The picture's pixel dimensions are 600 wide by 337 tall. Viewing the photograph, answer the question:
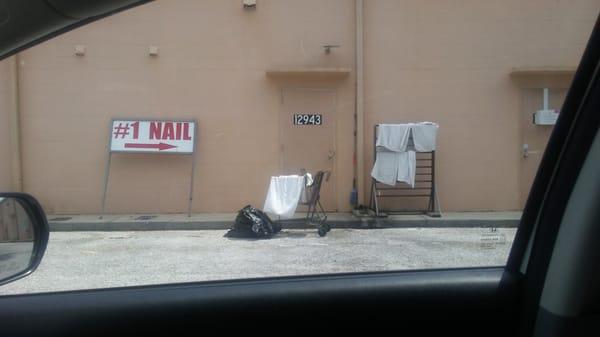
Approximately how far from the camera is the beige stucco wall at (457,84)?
12.8 meters

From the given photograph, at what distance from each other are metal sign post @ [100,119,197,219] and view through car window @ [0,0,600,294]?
Result: 3 cm

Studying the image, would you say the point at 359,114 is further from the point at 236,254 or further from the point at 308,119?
the point at 236,254

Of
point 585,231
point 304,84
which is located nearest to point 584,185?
point 585,231

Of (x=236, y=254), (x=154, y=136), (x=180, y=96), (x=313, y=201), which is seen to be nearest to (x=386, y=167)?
(x=313, y=201)

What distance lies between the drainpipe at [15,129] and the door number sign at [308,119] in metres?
5.87

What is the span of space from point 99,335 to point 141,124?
34.9ft

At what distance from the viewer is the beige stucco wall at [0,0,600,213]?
41.4ft

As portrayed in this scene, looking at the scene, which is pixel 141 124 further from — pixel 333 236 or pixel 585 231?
pixel 585 231

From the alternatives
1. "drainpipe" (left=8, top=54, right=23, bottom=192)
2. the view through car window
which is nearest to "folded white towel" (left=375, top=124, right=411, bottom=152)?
the view through car window

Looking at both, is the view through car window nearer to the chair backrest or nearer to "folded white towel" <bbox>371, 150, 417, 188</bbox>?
"folded white towel" <bbox>371, 150, 417, 188</bbox>

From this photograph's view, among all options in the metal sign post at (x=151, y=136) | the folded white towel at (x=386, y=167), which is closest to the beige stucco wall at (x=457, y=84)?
the folded white towel at (x=386, y=167)

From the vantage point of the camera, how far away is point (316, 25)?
41.8 feet

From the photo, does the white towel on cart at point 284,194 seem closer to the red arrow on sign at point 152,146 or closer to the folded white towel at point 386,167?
the folded white towel at point 386,167

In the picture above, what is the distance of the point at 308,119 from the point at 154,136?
10.9 ft
